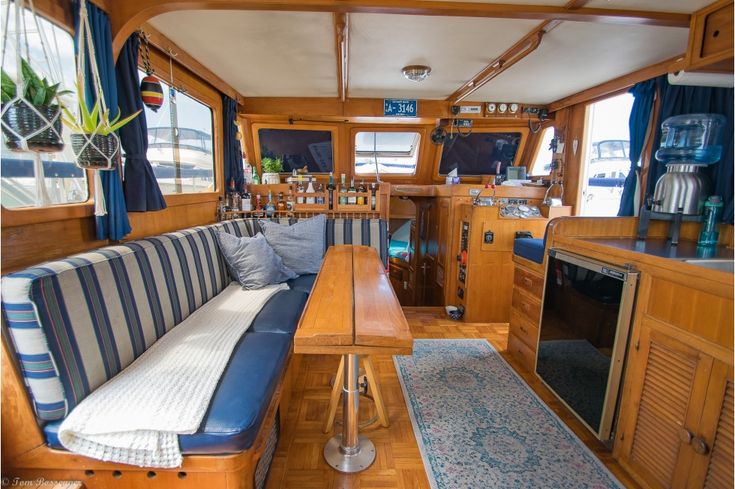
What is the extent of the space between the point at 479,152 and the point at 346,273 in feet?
10.2

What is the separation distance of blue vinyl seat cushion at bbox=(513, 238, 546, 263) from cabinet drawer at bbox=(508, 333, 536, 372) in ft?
2.05

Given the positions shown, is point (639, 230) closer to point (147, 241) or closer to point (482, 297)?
point (482, 297)

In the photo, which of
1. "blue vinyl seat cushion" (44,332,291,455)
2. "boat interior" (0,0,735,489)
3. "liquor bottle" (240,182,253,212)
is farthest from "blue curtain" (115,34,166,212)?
"liquor bottle" (240,182,253,212)

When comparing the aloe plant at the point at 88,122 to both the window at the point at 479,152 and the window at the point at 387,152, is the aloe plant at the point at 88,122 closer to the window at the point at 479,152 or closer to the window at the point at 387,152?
the window at the point at 387,152

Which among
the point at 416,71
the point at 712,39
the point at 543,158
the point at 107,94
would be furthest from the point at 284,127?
the point at 712,39

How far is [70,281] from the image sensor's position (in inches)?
46.0

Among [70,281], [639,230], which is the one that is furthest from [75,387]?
[639,230]

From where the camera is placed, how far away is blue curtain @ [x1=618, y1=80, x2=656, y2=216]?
238 cm

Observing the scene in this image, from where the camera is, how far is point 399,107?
11.7 ft

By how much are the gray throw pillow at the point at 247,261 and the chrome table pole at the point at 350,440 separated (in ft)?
3.82

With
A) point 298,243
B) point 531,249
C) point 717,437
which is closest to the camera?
point 717,437

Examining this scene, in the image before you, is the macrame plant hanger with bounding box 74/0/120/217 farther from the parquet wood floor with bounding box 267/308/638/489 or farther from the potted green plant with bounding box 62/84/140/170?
the parquet wood floor with bounding box 267/308/638/489

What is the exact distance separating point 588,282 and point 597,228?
1.31ft

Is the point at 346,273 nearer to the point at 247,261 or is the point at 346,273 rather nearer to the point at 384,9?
the point at 247,261
